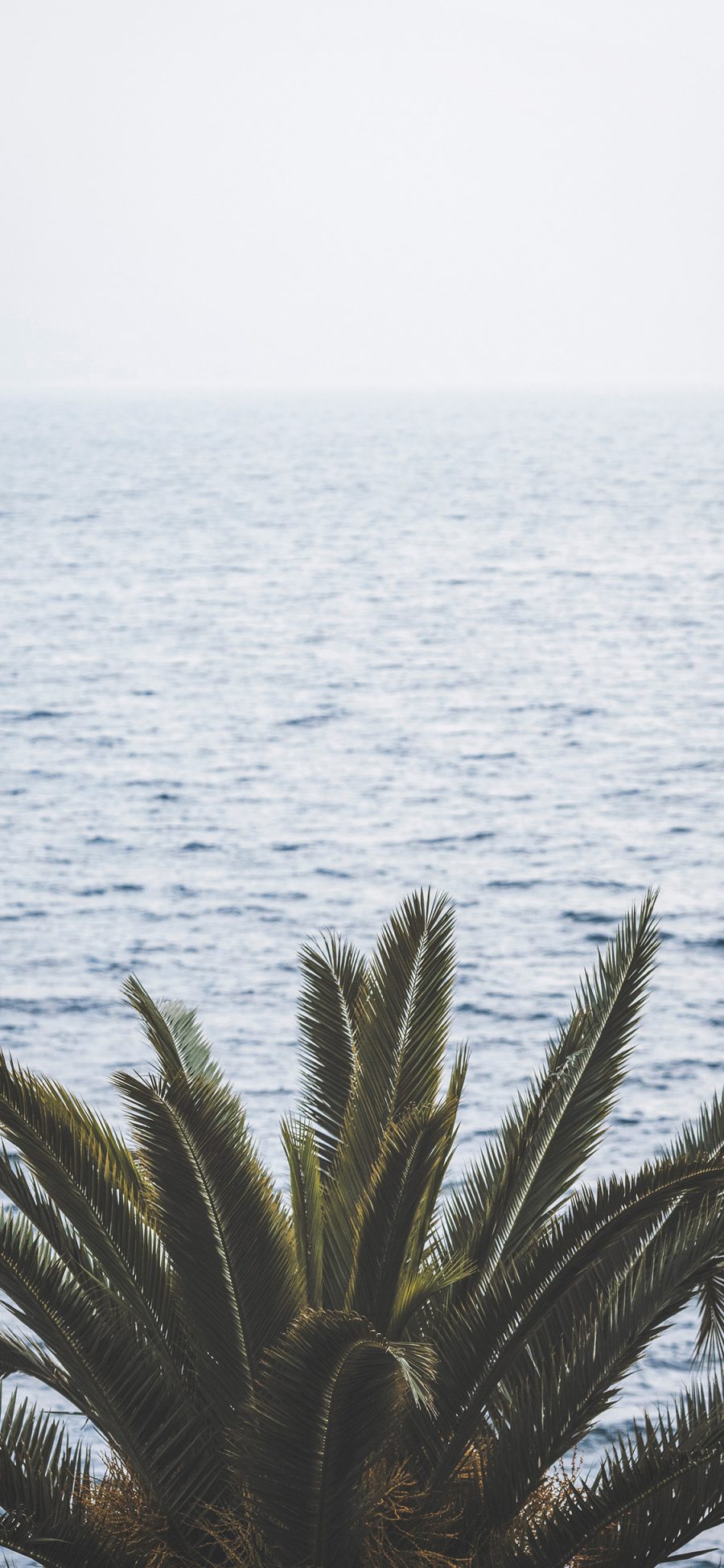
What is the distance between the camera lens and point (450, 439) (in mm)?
94125

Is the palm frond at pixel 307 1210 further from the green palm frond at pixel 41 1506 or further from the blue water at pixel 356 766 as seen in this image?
the blue water at pixel 356 766

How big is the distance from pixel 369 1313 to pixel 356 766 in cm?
2024

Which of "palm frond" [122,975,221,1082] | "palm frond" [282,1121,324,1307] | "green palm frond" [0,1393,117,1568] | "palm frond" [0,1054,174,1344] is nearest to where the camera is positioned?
"green palm frond" [0,1393,117,1568]

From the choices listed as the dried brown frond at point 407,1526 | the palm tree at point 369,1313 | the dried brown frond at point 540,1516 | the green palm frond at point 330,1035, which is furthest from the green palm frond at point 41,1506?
the green palm frond at point 330,1035

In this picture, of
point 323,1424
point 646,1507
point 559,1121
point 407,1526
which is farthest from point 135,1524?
point 559,1121

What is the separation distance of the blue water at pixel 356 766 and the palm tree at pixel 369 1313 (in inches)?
186

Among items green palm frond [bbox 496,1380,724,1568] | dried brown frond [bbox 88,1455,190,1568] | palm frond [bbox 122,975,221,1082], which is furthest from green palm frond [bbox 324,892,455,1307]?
green palm frond [bbox 496,1380,724,1568]

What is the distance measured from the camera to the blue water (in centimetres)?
1527

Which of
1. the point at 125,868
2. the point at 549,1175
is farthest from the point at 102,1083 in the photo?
the point at 549,1175

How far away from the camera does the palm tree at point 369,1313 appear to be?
4043 mm

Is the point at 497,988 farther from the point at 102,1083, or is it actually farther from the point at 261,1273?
the point at 261,1273

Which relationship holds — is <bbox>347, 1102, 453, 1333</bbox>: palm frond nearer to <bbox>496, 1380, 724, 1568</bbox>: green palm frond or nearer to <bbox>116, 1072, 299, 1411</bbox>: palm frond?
<bbox>116, 1072, 299, 1411</bbox>: palm frond

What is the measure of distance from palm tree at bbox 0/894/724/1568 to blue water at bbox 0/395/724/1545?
4731 mm

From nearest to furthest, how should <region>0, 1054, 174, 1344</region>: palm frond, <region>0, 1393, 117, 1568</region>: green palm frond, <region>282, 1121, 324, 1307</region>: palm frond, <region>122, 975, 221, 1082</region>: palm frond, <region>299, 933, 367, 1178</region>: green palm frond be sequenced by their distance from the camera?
1. <region>0, 1393, 117, 1568</region>: green palm frond
2. <region>0, 1054, 174, 1344</region>: palm frond
3. <region>282, 1121, 324, 1307</region>: palm frond
4. <region>122, 975, 221, 1082</region>: palm frond
5. <region>299, 933, 367, 1178</region>: green palm frond
